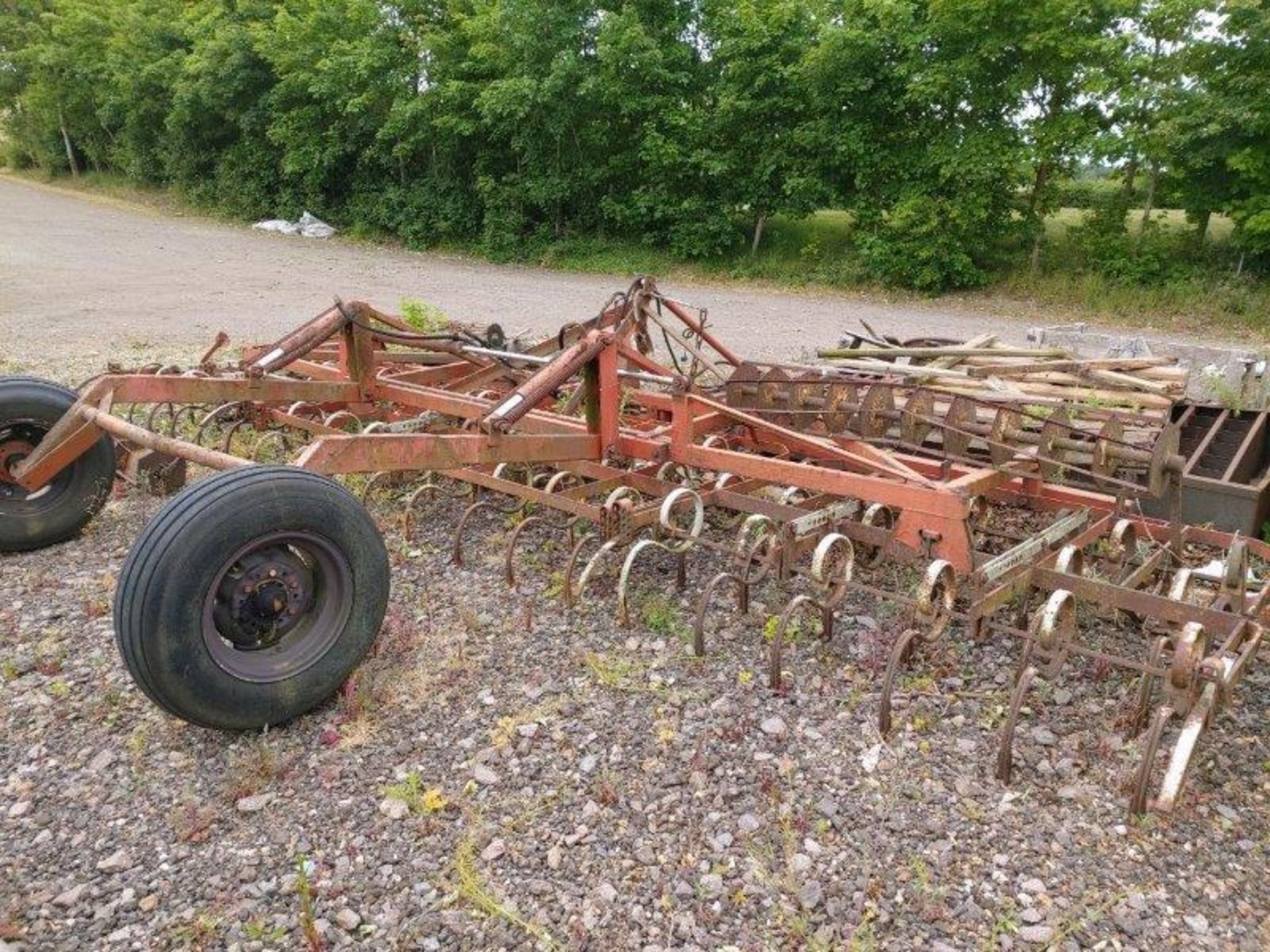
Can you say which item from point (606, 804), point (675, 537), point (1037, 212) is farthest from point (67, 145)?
point (606, 804)

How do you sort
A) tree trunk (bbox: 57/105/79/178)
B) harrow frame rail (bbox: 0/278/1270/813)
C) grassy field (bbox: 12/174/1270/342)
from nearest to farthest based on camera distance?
harrow frame rail (bbox: 0/278/1270/813)
grassy field (bbox: 12/174/1270/342)
tree trunk (bbox: 57/105/79/178)

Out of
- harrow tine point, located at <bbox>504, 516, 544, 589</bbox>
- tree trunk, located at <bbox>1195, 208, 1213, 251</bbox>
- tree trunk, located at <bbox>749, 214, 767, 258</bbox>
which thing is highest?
tree trunk, located at <bbox>1195, 208, 1213, 251</bbox>

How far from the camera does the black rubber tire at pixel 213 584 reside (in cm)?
275

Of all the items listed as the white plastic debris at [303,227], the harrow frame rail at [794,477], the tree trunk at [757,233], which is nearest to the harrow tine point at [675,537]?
the harrow frame rail at [794,477]

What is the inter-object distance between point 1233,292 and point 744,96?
8090 millimetres

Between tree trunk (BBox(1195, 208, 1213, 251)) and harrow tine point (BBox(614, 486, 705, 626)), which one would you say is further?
tree trunk (BBox(1195, 208, 1213, 251))

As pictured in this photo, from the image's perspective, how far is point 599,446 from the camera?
4219 mm

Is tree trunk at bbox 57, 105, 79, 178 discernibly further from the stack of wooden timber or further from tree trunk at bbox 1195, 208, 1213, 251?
tree trunk at bbox 1195, 208, 1213, 251

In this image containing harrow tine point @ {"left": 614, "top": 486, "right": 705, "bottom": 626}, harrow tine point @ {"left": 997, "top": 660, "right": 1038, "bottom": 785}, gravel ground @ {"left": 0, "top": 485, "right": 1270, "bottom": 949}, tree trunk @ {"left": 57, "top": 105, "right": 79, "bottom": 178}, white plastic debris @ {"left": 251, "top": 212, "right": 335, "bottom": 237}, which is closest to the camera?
gravel ground @ {"left": 0, "top": 485, "right": 1270, "bottom": 949}

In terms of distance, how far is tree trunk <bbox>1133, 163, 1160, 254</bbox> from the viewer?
44.0 ft

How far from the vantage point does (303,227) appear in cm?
2216

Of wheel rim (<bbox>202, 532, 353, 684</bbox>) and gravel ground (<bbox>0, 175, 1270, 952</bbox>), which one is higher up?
wheel rim (<bbox>202, 532, 353, 684</bbox>)

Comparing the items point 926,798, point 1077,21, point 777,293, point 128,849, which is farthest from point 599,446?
point 1077,21

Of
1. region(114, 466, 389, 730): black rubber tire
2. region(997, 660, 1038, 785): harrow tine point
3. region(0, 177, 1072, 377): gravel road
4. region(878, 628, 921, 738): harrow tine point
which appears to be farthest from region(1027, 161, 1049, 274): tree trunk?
region(114, 466, 389, 730): black rubber tire
